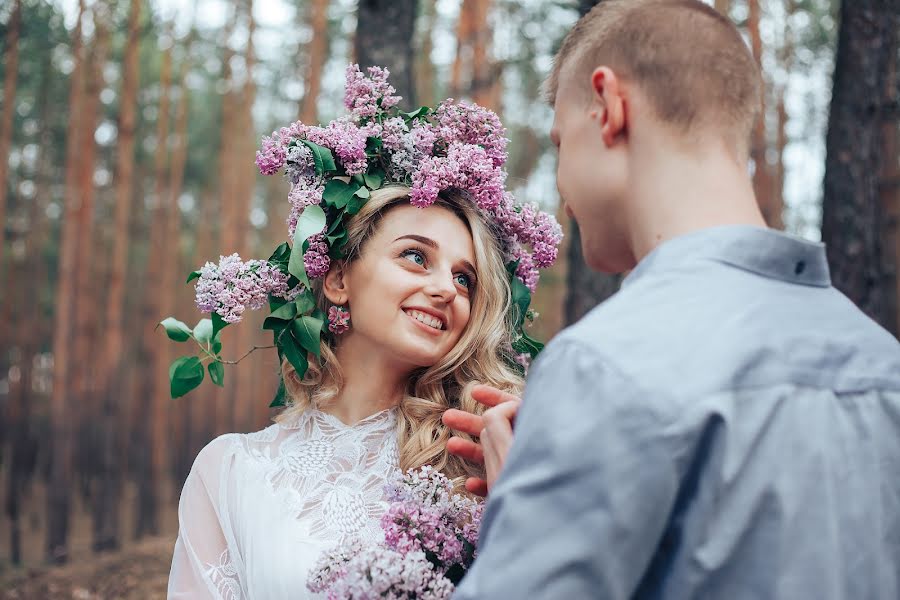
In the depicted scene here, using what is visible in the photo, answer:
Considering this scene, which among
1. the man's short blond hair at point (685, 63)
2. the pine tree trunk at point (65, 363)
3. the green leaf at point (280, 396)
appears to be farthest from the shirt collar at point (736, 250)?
the pine tree trunk at point (65, 363)

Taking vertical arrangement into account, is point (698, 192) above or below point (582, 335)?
above

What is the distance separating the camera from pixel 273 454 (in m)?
2.77

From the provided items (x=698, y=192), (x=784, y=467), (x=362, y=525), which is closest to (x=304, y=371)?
(x=362, y=525)

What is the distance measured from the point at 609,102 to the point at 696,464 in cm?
65

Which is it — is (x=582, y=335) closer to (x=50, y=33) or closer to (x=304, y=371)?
(x=304, y=371)

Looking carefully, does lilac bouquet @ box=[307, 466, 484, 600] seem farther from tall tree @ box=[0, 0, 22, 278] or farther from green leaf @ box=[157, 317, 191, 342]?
tall tree @ box=[0, 0, 22, 278]

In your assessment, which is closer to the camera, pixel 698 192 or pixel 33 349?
pixel 698 192

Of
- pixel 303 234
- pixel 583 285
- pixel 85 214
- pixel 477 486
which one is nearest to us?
pixel 477 486

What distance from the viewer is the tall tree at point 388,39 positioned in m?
5.36

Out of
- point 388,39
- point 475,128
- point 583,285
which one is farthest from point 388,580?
point 388,39

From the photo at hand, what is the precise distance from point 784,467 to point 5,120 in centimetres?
1414

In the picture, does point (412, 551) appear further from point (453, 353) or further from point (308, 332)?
point (308, 332)

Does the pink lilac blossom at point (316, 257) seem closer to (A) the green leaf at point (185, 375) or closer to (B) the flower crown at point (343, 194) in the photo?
(B) the flower crown at point (343, 194)

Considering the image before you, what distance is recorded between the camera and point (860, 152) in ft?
16.6
